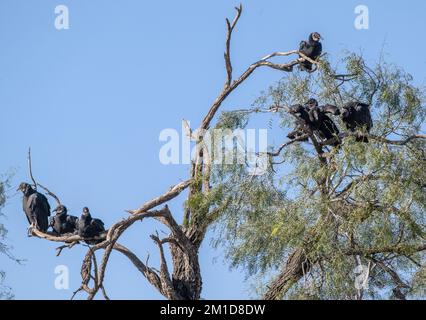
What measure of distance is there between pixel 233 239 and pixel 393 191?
8.22 feet

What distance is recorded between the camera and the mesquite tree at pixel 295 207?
17312 millimetres

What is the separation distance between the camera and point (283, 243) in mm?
17797

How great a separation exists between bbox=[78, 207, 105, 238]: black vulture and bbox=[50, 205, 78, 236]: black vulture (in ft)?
1.29

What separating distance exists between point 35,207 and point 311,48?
177 inches

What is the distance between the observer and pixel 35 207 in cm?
1989

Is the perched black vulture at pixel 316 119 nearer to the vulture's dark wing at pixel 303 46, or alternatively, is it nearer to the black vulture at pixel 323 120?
the black vulture at pixel 323 120

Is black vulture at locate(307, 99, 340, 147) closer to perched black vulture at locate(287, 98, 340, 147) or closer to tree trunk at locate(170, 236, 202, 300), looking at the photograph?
perched black vulture at locate(287, 98, 340, 147)

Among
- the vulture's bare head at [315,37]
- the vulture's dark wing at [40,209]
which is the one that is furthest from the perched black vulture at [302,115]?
the vulture's dark wing at [40,209]

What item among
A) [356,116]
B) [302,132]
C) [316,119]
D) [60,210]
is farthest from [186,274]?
[356,116]

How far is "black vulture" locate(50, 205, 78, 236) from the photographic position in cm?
1953

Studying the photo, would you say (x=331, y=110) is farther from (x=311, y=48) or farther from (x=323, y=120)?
(x=311, y=48)
